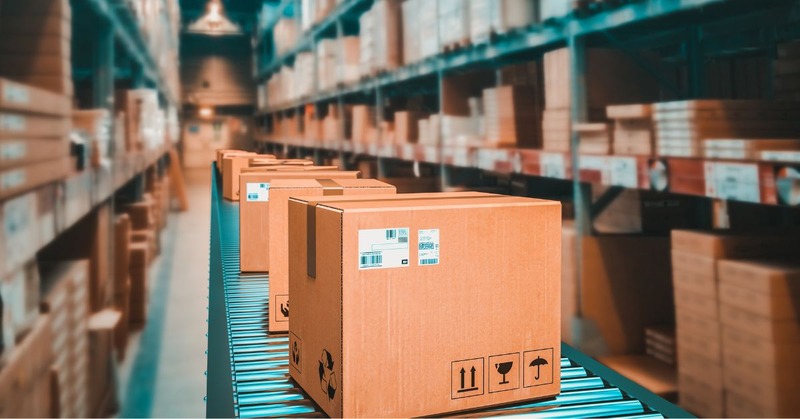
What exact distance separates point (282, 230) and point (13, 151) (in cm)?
70

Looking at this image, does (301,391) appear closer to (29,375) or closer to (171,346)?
(29,375)

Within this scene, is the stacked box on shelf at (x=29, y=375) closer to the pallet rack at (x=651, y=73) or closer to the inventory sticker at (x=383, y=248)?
the inventory sticker at (x=383, y=248)

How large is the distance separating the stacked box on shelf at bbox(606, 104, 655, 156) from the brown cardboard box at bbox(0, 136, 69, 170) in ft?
6.77

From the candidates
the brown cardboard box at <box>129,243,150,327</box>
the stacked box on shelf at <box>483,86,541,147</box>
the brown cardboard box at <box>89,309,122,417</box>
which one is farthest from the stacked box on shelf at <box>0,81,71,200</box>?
the brown cardboard box at <box>129,243,150,327</box>

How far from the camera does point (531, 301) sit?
1070mm

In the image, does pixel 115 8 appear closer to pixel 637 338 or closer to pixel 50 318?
pixel 50 318

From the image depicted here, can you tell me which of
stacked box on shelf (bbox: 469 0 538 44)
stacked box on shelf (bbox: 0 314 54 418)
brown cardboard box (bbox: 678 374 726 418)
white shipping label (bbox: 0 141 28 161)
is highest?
stacked box on shelf (bbox: 469 0 538 44)

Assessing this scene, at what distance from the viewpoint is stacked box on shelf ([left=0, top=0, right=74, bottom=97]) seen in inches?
95.7

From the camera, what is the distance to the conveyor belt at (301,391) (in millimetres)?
1021

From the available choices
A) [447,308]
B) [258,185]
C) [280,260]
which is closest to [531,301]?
[447,308]

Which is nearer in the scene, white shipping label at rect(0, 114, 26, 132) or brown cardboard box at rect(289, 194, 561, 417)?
brown cardboard box at rect(289, 194, 561, 417)

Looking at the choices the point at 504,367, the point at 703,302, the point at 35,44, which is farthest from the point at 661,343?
the point at 35,44

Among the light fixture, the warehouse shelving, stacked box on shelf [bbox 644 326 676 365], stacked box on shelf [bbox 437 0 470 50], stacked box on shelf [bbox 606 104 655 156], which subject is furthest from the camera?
the light fixture

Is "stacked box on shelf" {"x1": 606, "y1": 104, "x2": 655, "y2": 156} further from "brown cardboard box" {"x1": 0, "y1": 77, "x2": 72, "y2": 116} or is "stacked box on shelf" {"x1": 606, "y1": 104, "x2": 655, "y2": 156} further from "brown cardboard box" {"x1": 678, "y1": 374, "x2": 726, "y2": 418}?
"brown cardboard box" {"x1": 0, "y1": 77, "x2": 72, "y2": 116}
